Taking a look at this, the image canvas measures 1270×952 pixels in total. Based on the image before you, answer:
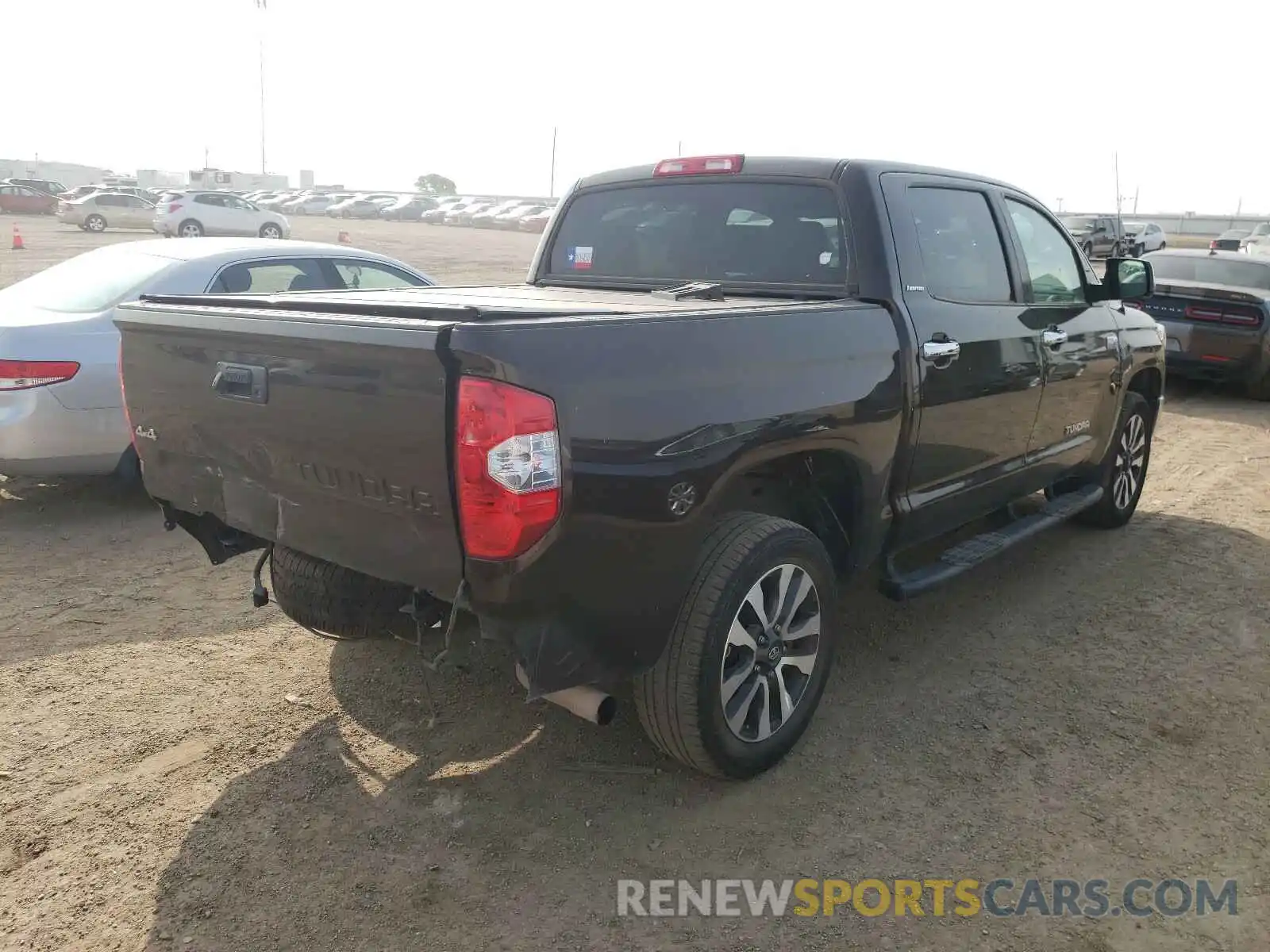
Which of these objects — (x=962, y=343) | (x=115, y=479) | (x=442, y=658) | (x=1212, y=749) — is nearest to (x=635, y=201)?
(x=962, y=343)

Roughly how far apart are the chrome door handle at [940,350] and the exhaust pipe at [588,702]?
71.1 inches

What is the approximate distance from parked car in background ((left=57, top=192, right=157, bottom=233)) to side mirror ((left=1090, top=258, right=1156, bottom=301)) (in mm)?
34482

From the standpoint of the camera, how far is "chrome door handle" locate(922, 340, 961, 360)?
371cm

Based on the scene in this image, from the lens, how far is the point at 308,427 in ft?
8.93

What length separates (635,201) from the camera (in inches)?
178

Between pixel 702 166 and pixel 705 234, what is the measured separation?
0.30 m

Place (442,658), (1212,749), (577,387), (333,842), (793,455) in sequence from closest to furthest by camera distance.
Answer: (577,387) → (442,658) → (333,842) → (793,455) → (1212,749)

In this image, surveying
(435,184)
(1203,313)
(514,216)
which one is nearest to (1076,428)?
(1203,313)

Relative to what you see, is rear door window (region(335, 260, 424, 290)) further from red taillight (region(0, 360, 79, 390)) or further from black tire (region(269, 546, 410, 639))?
black tire (region(269, 546, 410, 639))

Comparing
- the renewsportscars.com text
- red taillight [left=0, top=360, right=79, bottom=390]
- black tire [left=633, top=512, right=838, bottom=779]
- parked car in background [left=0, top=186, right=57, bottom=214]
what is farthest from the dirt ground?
parked car in background [left=0, top=186, right=57, bottom=214]

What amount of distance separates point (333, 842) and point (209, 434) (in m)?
1.30

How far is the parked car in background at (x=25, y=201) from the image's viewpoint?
4019cm

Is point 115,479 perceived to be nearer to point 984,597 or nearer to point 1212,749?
point 984,597

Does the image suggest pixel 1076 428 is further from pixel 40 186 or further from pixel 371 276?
pixel 40 186
